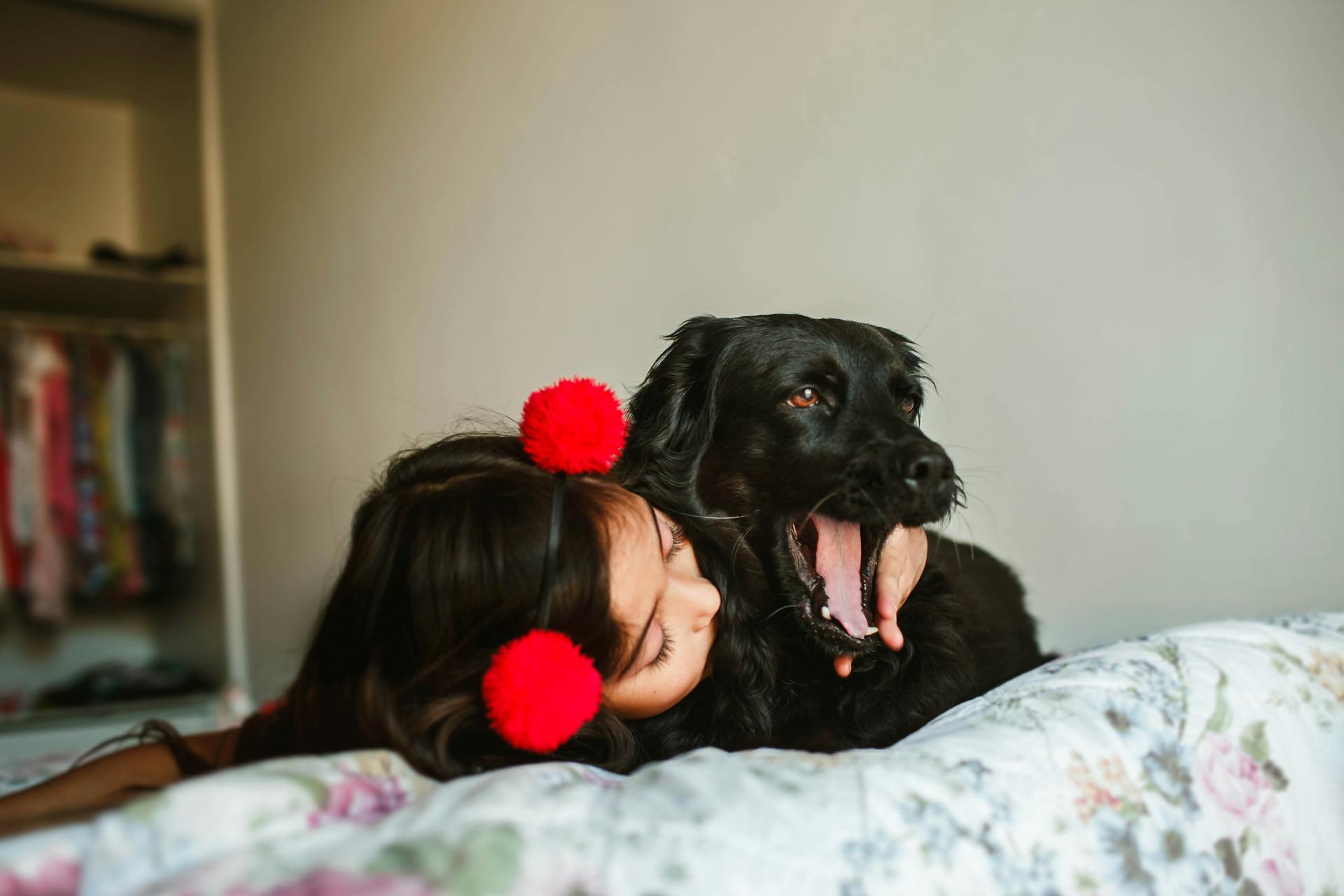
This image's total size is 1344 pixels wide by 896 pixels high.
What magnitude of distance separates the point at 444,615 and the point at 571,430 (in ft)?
0.66

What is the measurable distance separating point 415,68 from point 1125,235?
180cm

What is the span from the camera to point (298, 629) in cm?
296

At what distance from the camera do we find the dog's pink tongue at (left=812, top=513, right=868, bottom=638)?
860 mm

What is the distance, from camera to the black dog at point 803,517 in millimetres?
858

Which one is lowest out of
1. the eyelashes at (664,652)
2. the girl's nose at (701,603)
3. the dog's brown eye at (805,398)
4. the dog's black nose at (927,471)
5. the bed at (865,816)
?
the bed at (865,816)

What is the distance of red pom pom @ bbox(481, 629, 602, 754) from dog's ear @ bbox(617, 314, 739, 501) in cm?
31

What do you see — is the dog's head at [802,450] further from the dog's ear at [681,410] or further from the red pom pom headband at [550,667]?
the red pom pom headband at [550,667]

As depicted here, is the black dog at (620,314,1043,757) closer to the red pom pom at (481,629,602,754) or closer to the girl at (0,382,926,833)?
the girl at (0,382,926,833)

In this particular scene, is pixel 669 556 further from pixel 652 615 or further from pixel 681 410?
pixel 681 410

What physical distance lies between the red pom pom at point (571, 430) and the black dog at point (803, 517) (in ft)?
0.49

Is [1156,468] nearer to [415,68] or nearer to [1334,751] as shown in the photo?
[1334,751]

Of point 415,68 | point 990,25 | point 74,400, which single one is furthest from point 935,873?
point 74,400

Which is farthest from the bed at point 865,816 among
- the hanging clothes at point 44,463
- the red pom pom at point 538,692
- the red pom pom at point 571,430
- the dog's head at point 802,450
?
the hanging clothes at point 44,463

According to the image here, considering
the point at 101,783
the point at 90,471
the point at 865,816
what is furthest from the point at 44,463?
the point at 865,816
